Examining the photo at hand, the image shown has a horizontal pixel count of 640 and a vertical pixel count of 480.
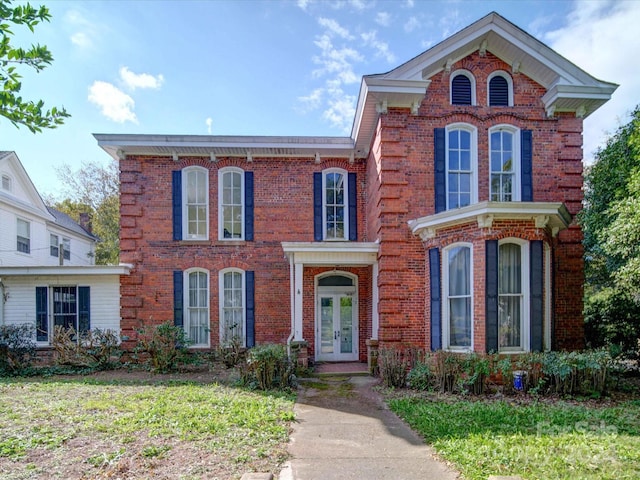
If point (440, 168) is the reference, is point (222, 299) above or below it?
below

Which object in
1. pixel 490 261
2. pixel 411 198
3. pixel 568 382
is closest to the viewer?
pixel 568 382

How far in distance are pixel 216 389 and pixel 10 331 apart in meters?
6.87

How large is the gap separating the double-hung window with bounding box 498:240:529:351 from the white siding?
422 inches

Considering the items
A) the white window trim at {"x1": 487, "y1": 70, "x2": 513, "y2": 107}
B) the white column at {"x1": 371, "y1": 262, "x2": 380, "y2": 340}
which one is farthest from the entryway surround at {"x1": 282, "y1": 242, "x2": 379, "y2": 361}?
the white window trim at {"x1": 487, "y1": 70, "x2": 513, "y2": 107}

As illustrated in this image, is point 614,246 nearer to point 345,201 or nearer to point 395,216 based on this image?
point 395,216

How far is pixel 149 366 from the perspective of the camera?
1096 cm

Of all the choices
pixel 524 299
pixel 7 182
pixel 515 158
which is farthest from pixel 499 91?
pixel 7 182

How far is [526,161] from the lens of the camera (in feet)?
33.0

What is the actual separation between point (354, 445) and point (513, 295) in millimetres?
5183

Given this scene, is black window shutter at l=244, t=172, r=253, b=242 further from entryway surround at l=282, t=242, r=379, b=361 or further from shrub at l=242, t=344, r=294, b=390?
shrub at l=242, t=344, r=294, b=390

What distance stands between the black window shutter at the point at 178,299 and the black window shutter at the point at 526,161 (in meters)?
10.1

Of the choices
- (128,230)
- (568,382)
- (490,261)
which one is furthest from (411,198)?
(128,230)

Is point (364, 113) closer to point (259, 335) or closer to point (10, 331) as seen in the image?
point (259, 335)

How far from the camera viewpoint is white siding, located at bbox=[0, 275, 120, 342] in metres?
11.7
